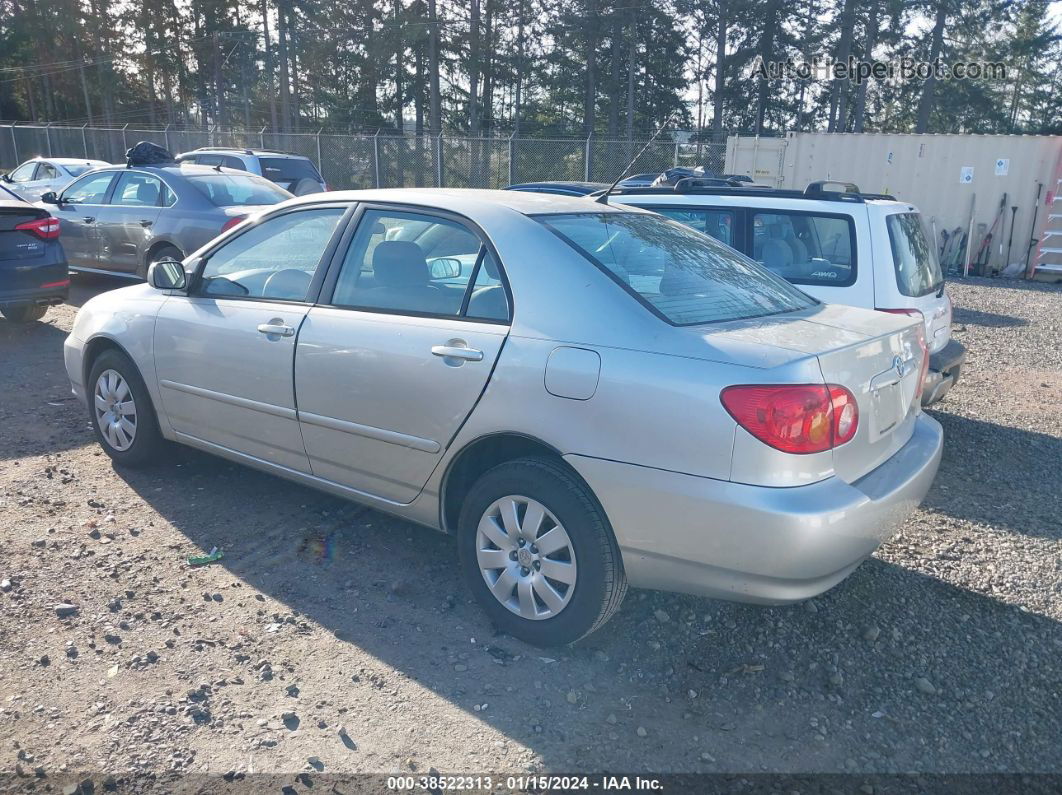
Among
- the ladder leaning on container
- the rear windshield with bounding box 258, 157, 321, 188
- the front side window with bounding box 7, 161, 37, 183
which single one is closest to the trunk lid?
the rear windshield with bounding box 258, 157, 321, 188

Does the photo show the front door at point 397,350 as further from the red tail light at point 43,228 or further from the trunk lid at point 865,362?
the red tail light at point 43,228

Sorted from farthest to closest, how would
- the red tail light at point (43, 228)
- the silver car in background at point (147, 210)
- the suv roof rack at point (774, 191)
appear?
the silver car in background at point (147, 210) < the red tail light at point (43, 228) < the suv roof rack at point (774, 191)

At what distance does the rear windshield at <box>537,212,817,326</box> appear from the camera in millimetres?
3293

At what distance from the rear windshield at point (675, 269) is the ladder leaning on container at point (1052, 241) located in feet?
46.0

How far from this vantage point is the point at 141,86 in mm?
45781

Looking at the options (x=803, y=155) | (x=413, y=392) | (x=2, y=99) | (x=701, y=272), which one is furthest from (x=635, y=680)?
(x=2, y=99)

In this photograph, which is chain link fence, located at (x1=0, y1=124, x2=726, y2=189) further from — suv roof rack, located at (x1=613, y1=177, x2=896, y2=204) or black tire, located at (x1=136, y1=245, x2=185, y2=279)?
suv roof rack, located at (x1=613, y1=177, x2=896, y2=204)

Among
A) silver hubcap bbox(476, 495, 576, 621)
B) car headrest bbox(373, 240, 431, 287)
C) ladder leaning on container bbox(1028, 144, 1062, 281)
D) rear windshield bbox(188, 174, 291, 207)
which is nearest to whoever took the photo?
silver hubcap bbox(476, 495, 576, 621)

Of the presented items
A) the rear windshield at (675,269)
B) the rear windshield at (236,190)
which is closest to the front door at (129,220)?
the rear windshield at (236,190)

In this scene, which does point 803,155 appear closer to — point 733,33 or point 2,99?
point 733,33

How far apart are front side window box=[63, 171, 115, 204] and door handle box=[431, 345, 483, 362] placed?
9.18m

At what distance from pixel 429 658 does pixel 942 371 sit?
4043mm

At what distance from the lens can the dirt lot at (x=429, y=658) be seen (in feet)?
8.91

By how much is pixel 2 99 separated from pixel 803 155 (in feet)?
158
